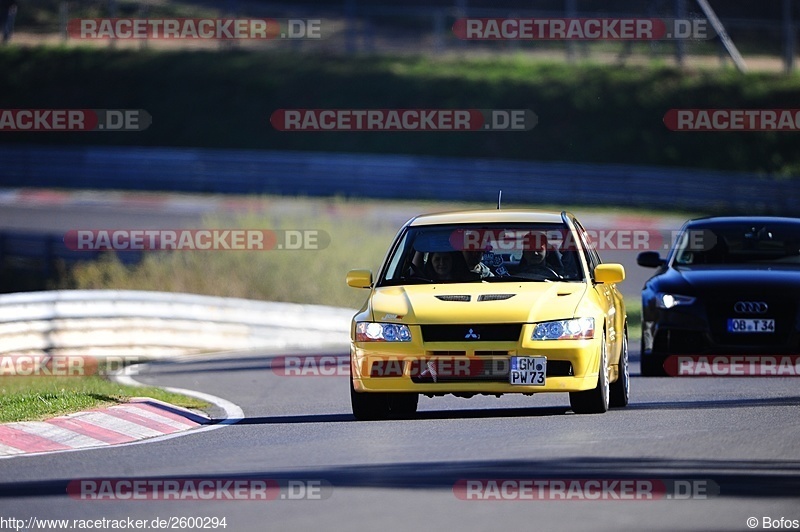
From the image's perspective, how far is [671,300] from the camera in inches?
602

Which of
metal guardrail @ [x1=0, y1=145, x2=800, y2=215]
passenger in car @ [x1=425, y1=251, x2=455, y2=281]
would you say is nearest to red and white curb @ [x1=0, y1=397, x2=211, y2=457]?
passenger in car @ [x1=425, y1=251, x2=455, y2=281]

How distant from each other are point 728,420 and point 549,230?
224 centimetres

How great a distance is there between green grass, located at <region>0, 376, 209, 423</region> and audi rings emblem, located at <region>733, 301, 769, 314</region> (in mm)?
5202

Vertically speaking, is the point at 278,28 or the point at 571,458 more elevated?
the point at 278,28

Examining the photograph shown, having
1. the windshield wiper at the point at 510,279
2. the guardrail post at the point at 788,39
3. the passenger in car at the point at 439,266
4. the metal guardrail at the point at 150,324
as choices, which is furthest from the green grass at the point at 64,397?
the guardrail post at the point at 788,39

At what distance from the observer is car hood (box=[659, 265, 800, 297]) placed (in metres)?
15.1

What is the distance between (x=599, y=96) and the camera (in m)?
48.8

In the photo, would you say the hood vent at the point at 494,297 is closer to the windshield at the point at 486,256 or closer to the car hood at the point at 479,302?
the car hood at the point at 479,302

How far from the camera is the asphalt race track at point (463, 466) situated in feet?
25.1

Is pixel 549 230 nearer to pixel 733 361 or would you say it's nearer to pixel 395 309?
pixel 395 309

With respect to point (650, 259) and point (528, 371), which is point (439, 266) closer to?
point (528, 371)

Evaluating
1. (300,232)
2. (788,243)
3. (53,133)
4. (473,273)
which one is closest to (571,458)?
(473,273)

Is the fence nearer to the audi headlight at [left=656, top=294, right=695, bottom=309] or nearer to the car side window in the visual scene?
the audi headlight at [left=656, top=294, right=695, bottom=309]

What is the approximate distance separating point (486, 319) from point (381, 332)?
0.82m
